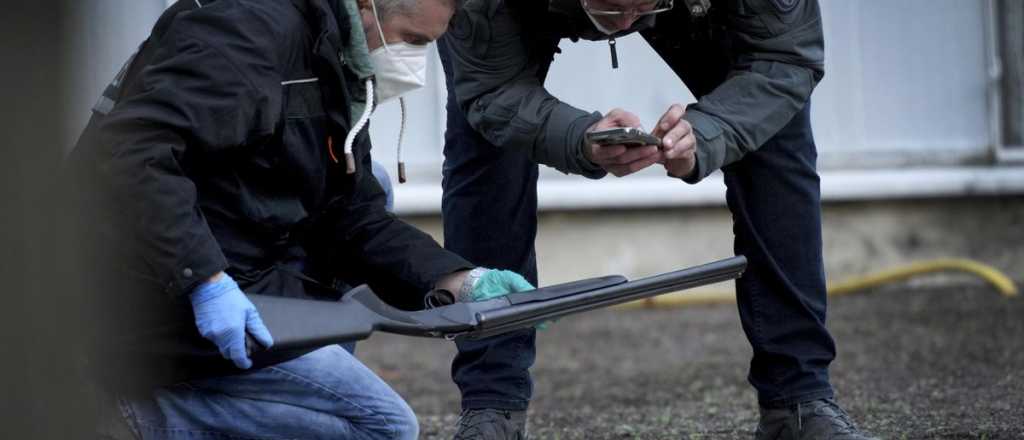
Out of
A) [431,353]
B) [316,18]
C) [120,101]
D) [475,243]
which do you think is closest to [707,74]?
[475,243]

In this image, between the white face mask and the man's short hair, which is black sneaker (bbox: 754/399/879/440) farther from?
the man's short hair

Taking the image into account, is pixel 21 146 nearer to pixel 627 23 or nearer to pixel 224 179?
pixel 224 179

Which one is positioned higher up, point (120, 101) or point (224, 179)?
point (120, 101)

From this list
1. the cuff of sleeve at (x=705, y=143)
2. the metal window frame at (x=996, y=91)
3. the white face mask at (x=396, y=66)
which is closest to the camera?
the white face mask at (x=396, y=66)

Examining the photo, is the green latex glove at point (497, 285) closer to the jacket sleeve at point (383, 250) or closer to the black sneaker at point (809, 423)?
the jacket sleeve at point (383, 250)

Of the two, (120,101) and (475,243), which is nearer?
(120,101)

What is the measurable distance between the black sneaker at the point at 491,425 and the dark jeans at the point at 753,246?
0.02 m

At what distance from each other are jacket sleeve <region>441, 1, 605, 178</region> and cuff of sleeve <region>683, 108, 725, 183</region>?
0.20 metres

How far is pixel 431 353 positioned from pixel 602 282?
3171 millimetres

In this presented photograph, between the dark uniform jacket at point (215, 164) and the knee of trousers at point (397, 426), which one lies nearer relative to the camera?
the dark uniform jacket at point (215, 164)

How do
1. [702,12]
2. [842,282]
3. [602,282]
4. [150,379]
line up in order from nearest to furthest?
[150,379] < [602,282] < [702,12] < [842,282]

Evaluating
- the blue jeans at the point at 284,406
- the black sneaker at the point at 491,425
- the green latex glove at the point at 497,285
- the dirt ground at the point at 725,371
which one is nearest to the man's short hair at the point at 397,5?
the green latex glove at the point at 497,285

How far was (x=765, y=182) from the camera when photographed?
3.07 m

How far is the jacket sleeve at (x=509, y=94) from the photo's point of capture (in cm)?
280
